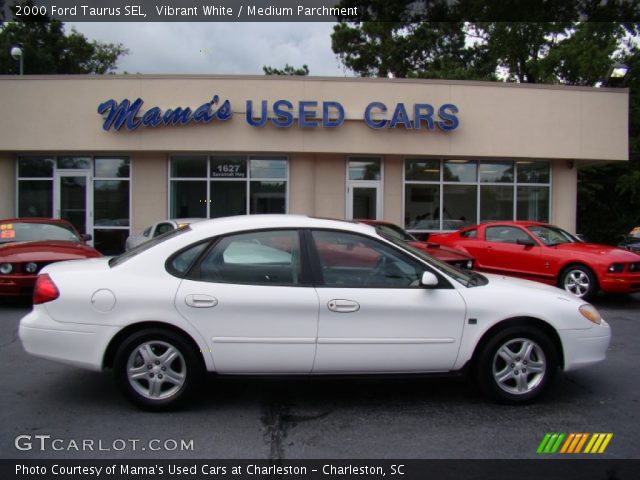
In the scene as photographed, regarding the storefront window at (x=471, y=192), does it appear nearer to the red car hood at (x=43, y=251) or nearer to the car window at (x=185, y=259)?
the red car hood at (x=43, y=251)

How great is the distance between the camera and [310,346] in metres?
4.23

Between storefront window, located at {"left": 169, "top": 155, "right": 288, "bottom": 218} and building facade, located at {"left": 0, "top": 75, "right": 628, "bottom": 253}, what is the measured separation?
29 mm

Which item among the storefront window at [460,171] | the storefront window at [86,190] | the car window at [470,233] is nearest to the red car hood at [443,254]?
the car window at [470,233]

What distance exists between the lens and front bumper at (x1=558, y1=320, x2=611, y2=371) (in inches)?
176

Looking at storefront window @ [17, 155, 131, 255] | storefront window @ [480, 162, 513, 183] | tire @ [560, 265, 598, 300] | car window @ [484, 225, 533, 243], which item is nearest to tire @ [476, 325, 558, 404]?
tire @ [560, 265, 598, 300]

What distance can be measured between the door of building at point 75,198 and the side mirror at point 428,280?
13.7 m

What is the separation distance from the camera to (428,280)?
4289 mm

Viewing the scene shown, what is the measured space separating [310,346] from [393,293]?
2.48 ft

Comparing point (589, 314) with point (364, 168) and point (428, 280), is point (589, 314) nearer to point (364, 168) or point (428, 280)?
point (428, 280)

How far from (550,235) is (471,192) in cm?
610

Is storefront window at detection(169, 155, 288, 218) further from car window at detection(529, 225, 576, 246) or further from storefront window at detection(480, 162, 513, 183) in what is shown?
car window at detection(529, 225, 576, 246)

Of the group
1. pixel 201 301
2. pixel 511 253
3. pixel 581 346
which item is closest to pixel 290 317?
pixel 201 301

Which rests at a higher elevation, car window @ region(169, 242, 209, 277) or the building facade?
the building facade

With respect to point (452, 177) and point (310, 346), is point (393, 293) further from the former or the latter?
point (452, 177)
